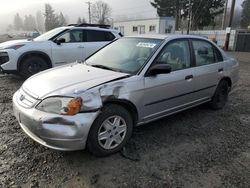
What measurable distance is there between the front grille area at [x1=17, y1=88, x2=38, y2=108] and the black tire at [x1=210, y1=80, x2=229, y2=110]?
3.57 metres

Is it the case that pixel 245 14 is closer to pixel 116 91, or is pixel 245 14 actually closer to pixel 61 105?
pixel 116 91

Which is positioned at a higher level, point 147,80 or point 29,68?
point 147,80

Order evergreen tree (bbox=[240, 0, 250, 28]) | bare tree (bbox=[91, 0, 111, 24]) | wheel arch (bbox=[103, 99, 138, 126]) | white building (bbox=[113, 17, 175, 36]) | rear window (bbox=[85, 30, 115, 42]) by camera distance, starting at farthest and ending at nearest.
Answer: bare tree (bbox=[91, 0, 111, 24]) < evergreen tree (bbox=[240, 0, 250, 28]) < white building (bbox=[113, 17, 175, 36]) < rear window (bbox=[85, 30, 115, 42]) < wheel arch (bbox=[103, 99, 138, 126])

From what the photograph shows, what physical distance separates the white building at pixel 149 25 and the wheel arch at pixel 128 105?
3546cm

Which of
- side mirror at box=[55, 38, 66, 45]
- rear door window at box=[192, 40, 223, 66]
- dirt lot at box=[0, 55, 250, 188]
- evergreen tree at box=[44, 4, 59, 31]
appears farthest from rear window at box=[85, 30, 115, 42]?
evergreen tree at box=[44, 4, 59, 31]

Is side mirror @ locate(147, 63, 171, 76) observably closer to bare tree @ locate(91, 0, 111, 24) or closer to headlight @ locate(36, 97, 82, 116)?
headlight @ locate(36, 97, 82, 116)

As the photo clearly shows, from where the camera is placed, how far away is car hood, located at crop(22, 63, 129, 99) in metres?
3.21

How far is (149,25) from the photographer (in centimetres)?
4597

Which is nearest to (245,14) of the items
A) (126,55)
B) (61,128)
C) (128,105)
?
(126,55)

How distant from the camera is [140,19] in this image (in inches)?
1940

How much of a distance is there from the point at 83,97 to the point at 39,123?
585 millimetres

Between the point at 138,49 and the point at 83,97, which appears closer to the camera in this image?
the point at 83,97

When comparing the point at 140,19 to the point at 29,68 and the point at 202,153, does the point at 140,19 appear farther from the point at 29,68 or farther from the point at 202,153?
the point at 202,153

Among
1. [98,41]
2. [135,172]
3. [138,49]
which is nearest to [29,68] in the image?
[98,41]
